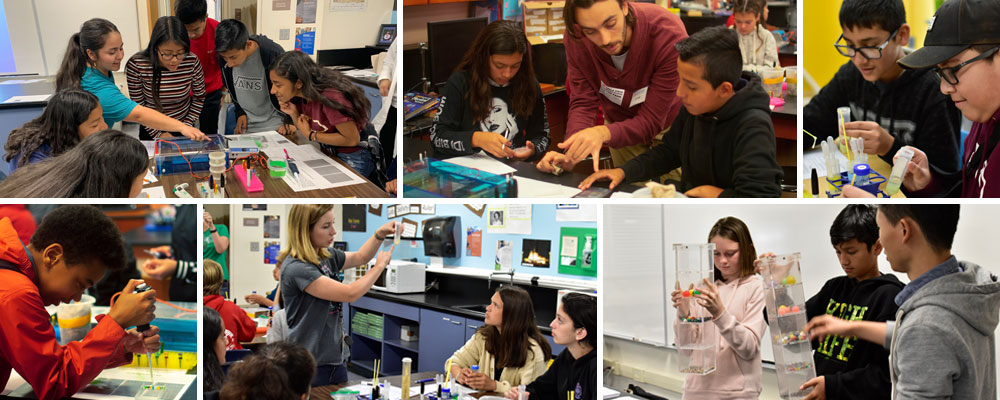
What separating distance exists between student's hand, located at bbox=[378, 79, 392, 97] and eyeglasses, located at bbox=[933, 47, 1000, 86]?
176 cm

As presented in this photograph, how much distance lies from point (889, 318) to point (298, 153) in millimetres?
2076

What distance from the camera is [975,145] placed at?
7.16 feet

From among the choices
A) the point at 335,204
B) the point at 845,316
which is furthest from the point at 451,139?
the point at 845,316

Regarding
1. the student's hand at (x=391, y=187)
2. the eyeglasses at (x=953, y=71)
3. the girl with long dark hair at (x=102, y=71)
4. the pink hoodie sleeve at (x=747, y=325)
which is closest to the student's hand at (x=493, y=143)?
the student's hand at (x=391, y=187)

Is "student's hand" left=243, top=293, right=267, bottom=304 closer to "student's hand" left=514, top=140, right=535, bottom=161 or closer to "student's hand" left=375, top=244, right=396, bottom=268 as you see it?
"student's hand" left=375, top=244, right=396, bottom=268

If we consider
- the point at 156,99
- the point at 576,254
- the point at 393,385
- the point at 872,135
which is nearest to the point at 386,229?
the point at 393,385

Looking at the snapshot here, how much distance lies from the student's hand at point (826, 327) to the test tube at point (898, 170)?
46cm

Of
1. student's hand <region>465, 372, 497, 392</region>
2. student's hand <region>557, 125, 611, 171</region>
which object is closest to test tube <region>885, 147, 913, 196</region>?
student's hand <region>557, 125, 611, 171</region>

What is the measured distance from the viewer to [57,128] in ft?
7.64

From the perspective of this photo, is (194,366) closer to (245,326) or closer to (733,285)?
(245,326)

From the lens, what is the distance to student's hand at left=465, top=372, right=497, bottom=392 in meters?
2.57

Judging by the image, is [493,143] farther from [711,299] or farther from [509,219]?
[711,299]

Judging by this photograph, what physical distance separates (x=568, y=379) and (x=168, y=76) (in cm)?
175

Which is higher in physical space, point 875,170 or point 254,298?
point 875,170
